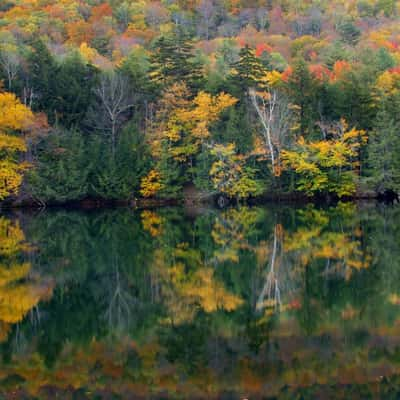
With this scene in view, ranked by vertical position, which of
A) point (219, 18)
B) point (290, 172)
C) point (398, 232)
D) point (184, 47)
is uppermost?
point (219, 18)

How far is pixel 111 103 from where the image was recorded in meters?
50.2

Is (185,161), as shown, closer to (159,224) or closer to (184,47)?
(184,47)

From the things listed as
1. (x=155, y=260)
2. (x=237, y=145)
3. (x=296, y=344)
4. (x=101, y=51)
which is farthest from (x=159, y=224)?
(x=101, y=51)

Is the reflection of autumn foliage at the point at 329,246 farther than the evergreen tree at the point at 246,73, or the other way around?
the evergreen tree at the point at 246,73

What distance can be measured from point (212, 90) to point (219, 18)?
186 ft

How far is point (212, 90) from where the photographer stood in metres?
51.8

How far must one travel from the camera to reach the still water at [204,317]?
10.9 m

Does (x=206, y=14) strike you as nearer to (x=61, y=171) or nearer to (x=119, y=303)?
(x=61, y=171)

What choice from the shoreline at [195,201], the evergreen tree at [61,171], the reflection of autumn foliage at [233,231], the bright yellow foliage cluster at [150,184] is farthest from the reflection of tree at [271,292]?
the evergreen tree at [61,171]

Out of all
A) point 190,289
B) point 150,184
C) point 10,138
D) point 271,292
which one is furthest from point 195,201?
point 271,292

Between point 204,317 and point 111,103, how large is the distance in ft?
125

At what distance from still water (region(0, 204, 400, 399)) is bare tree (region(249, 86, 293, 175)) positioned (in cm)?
1995

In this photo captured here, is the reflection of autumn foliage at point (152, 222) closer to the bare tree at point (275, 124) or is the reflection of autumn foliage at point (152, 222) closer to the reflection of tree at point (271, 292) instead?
the bare tree at point (275, 124)

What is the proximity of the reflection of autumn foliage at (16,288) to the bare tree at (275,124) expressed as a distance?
81.1ft
